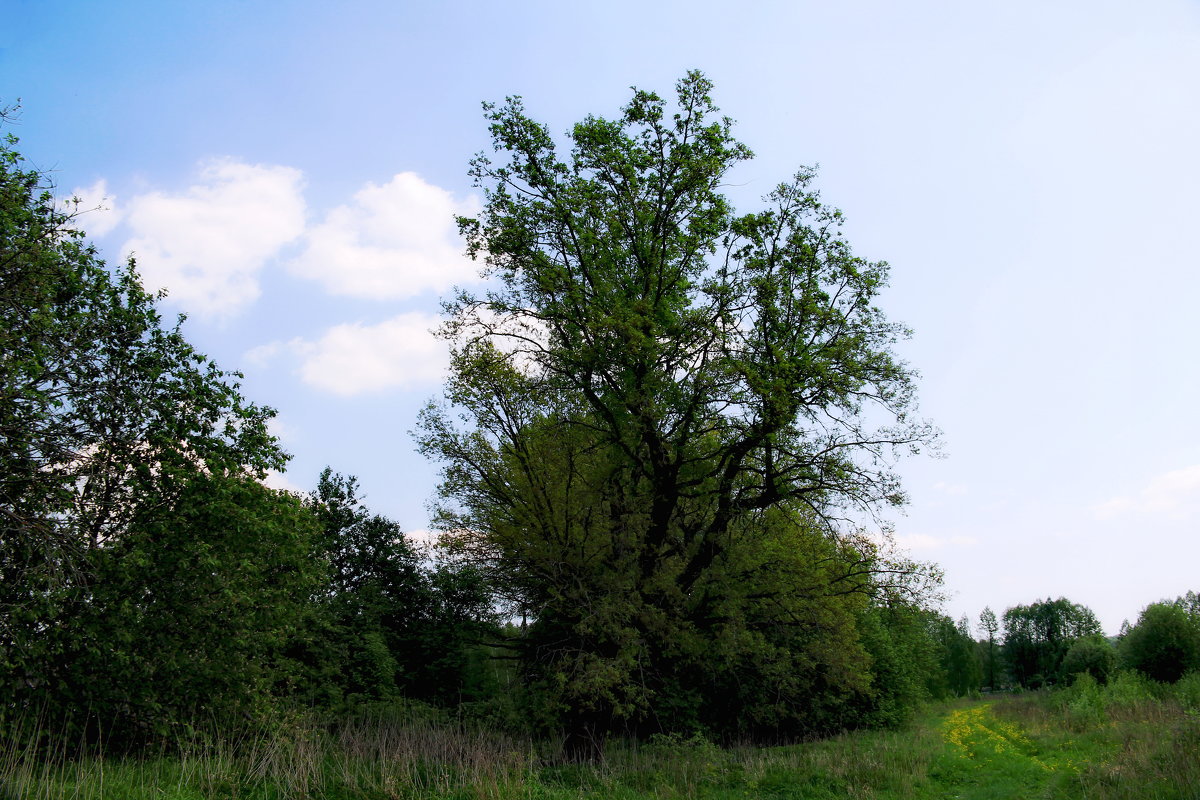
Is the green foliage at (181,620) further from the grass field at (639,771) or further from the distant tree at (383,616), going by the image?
the distant tree at (383,616)

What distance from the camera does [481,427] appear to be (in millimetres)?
26781

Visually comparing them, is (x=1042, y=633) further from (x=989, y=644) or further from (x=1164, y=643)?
(x=1164, y=643)

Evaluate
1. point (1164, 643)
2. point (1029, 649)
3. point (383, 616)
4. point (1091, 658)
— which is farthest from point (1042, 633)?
point (383, 616)

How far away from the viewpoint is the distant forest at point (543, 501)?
1391cm

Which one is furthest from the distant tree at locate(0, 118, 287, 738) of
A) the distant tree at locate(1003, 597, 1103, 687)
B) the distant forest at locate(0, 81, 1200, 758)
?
the distant tree at locate(1003, 597, 1103, 687)

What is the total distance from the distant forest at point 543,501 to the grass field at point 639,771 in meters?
2.19

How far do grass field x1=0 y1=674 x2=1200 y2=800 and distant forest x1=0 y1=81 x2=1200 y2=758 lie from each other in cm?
219

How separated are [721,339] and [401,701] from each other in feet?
58.0

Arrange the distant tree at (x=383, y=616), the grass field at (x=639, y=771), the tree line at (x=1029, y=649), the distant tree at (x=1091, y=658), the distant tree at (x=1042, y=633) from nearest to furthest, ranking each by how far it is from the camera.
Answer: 1. the grass field at (x=639, y=771)
2. the distant tree at (x=383, y=616)
3. the distant tree at (x=1091, y=658)
4. the tree line at (x=1029, y=649)
5. the distant tree at (x=1042, y=633)

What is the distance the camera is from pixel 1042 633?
10562 centimetres

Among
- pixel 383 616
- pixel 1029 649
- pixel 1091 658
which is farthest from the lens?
pixel 1029 649

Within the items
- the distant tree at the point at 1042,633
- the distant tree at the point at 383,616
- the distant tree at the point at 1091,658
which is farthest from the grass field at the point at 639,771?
the distant tree at the point at 1042,633

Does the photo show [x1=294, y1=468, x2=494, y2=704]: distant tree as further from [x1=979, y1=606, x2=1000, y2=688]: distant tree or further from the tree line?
[x1=979, y1=606, x2=1000, y2=688]: distant tree

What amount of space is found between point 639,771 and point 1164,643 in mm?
34551
